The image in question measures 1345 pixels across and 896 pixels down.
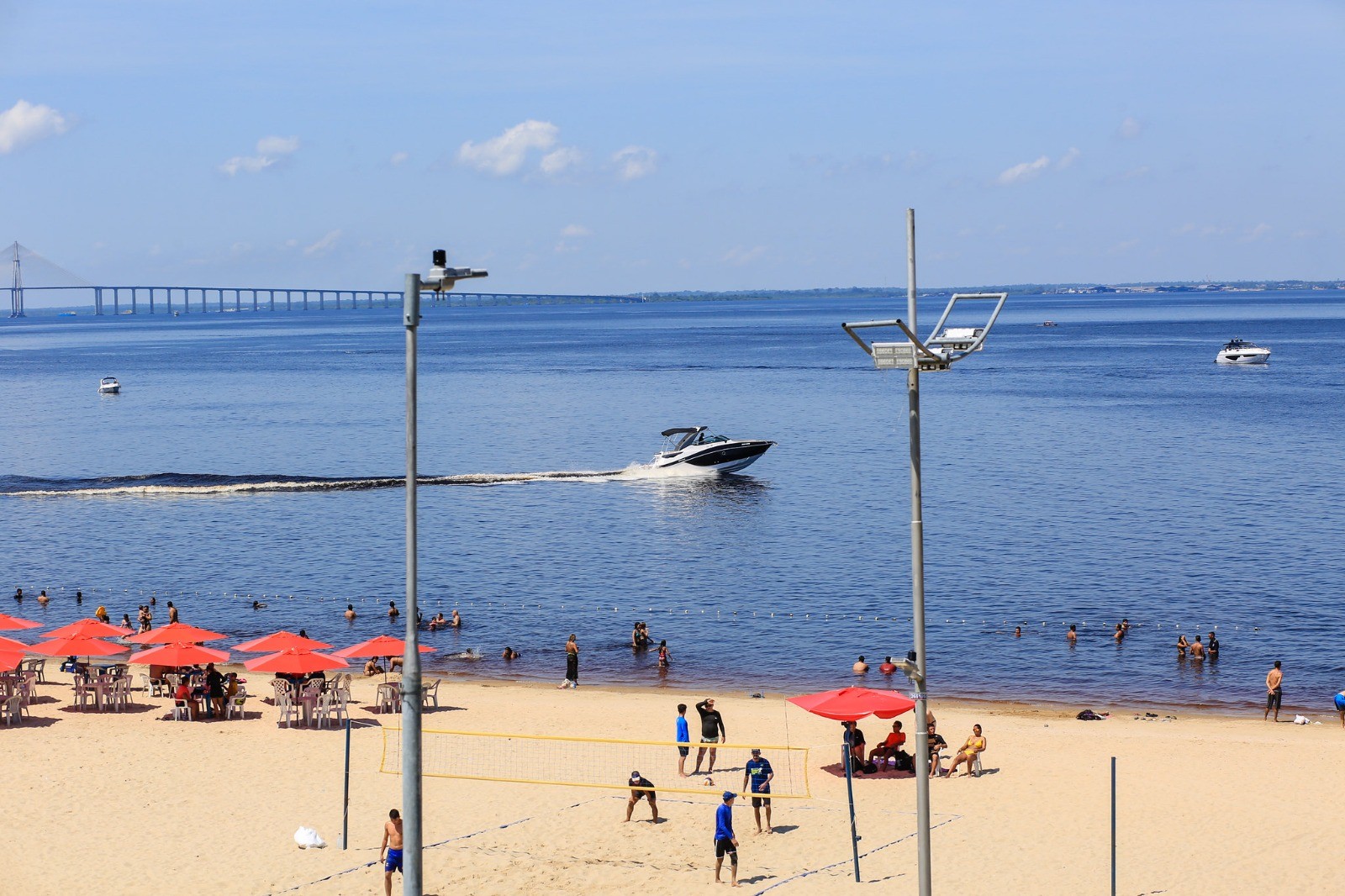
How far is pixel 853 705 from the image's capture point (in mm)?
23656

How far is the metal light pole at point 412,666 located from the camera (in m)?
12.2

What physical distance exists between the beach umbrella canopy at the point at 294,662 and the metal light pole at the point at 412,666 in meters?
15.8

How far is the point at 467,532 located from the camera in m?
59.9

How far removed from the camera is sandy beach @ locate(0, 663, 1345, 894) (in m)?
19.4

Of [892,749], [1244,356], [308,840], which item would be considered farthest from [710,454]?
[1244,356]

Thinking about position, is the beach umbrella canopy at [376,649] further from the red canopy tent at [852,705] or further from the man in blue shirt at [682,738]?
the red canopy tent at [852,705]

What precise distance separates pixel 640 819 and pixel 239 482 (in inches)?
2296

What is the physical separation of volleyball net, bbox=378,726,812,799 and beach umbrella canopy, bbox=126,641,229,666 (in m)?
4.52

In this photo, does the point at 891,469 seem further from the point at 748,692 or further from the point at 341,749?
the point at 341,749

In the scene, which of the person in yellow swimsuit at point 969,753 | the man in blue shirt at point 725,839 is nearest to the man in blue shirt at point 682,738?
the man in blue shirt at point 725,839

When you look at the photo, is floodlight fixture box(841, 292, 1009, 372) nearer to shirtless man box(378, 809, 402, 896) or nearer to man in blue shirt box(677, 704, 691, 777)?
shirtless man box(378, 809, 402, 896)

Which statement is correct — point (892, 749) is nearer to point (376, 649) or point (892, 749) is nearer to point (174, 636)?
point (376, 649)

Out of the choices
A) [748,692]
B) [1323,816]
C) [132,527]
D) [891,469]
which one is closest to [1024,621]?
[748,692]

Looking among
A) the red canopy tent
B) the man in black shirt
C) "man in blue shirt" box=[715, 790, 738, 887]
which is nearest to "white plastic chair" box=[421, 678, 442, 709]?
the man in black shirt
